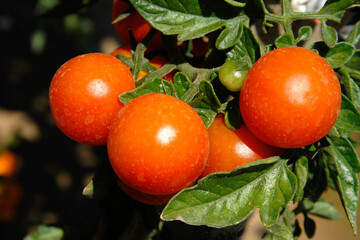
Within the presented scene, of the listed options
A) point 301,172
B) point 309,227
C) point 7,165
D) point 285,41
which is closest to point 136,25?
point 285,41

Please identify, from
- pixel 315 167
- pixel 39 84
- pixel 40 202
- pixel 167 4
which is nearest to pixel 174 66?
pixel 167 4

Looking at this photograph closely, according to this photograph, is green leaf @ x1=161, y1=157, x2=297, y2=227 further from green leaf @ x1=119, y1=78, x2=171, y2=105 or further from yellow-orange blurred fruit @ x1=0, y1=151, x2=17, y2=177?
yellow-orange blurred fruit @ x1=0, y1=151, x2=17, y2=177

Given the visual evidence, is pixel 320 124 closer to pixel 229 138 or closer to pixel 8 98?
pixel 229 138

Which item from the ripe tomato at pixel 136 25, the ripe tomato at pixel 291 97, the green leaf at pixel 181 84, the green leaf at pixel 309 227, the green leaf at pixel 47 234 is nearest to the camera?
the ripe tomato at pixel 291 97

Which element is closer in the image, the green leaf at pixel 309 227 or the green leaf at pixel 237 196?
the green leaf at pixel 237 196

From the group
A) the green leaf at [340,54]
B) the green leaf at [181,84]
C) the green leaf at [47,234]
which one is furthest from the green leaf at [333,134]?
the green leaf at [47,234]

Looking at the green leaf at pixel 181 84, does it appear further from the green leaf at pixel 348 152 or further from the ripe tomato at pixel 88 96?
the green leaf at pixel 348 152

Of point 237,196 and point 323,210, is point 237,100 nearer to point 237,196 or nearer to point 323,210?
point 237,196
